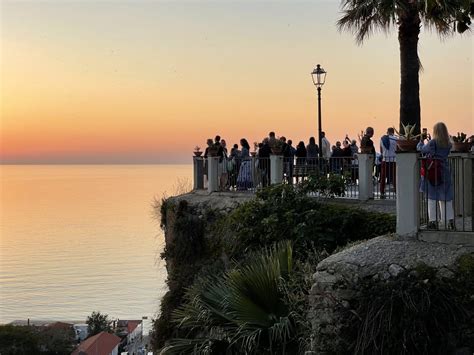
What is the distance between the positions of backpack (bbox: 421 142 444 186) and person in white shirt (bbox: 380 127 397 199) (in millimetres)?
3841

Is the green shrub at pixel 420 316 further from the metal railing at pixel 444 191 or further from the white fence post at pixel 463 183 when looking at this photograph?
the white fence post at pixel 463 183

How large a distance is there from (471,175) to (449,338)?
2.61 meters

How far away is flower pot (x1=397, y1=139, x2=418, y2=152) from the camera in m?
9.80

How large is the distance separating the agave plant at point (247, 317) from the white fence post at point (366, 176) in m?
4.74

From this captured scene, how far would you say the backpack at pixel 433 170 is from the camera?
9992 millimetres

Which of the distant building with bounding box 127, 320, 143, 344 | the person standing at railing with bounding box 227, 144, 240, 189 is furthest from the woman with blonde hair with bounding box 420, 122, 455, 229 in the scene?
the distant building with bounding box 127, 320, 143, 344

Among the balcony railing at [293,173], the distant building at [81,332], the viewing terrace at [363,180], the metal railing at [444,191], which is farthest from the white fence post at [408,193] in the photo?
the distant building at [81,332]

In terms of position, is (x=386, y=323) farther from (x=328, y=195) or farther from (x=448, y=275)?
(x=328, y=195)

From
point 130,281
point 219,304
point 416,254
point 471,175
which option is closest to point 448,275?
point 416,254

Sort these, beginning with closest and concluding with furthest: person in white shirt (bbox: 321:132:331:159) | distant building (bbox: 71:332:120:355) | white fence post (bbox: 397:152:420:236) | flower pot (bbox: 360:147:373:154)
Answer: white fence post (bbox: 397:152:420:236) < flower pot (bbox: 360:147:373:154) < person in white shirt (bbox: 321:132:331:159) < distant building (bbox: 71:332:120:355)

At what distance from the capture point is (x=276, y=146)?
17016mm

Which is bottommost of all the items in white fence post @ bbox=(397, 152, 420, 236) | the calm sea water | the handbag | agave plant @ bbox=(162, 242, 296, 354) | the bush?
the calm sea water

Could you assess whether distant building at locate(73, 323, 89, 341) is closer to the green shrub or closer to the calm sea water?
the calm sea water

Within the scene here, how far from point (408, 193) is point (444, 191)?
60 centimetres
